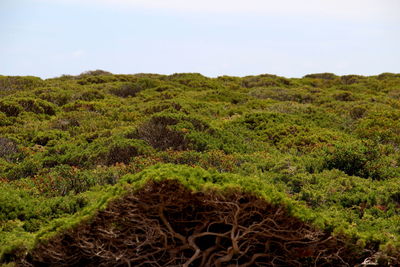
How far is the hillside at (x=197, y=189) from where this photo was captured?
5.42 meters

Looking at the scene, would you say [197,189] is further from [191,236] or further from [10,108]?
[10,108]

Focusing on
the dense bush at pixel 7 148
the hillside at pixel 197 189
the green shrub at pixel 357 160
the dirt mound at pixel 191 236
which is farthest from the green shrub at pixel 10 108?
the dirt mound at pixel 191 236

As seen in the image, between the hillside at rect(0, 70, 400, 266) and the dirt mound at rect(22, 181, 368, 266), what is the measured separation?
2 cm

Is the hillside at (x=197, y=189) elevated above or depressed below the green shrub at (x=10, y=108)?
below

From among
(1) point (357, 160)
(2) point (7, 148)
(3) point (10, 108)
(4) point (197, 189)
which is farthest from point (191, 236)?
(3) point (10, 108)

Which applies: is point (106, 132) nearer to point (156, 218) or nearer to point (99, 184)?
point (99, 184)

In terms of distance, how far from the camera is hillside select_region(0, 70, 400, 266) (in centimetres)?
542

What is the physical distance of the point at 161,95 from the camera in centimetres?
2486

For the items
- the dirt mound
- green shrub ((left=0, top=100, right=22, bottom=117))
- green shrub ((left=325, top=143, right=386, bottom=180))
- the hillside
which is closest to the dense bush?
the hillside

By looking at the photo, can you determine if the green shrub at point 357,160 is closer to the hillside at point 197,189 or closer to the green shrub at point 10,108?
the hillside at point 197,189

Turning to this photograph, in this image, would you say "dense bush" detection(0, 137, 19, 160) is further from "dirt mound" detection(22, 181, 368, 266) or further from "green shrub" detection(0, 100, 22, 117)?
"dirt mound" detection(22, 181, 368, 266)

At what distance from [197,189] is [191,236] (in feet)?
2.31

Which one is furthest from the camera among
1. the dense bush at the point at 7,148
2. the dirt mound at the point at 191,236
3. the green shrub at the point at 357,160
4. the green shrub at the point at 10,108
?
the green shrub at the point at 10,108

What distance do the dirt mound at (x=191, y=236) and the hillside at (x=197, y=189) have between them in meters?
0.02
